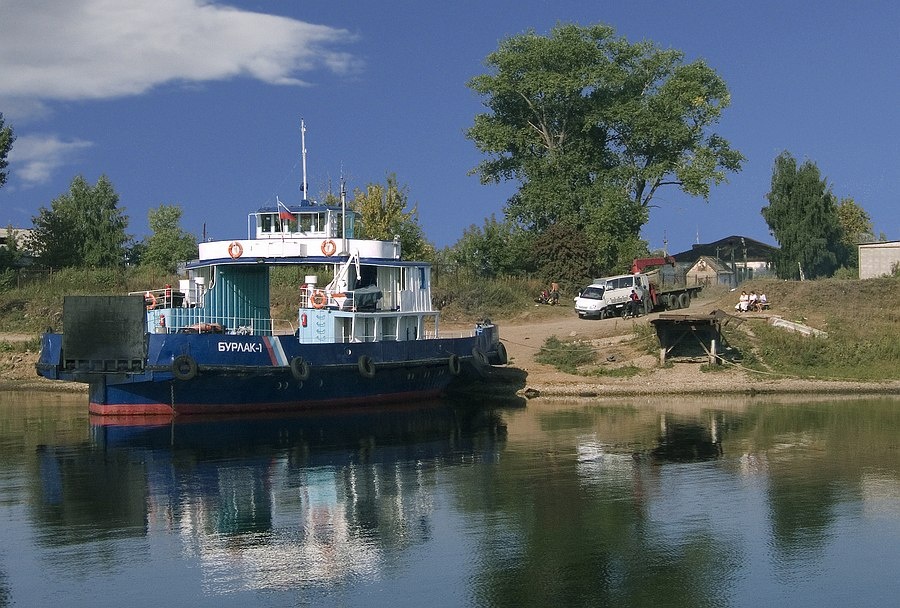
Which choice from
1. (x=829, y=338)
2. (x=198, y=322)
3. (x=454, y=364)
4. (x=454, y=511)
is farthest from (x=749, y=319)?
(x=454, y=511)

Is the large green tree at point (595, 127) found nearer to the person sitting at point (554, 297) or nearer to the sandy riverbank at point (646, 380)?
the person sitting at point (554, 297)

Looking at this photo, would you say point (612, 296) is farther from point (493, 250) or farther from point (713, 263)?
point (713, 263)

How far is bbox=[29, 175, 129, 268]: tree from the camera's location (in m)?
59.4

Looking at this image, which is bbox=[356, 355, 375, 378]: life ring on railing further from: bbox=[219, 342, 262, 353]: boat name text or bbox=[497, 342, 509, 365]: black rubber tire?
bbox=[497, 342, 509, 365]: black rubber tire

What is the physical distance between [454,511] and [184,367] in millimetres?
11352

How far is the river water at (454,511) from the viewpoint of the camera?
14992mm

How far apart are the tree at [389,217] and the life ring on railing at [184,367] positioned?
2671 centimetres

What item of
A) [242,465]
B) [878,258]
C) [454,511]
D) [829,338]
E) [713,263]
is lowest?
[454,511]

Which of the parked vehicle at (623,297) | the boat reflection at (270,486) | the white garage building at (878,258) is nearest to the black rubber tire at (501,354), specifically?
the boat reflection at (270,486)

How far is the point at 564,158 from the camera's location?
59.6 meters

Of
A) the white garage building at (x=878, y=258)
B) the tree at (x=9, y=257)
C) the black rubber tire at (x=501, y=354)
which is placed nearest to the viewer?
the black rubber tire at (x=501, y=354)

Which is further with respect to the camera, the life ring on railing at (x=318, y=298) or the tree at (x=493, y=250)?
the tree at (x=493, y=250)

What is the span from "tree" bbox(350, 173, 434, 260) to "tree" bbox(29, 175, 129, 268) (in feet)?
48.2

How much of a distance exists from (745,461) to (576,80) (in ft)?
125
